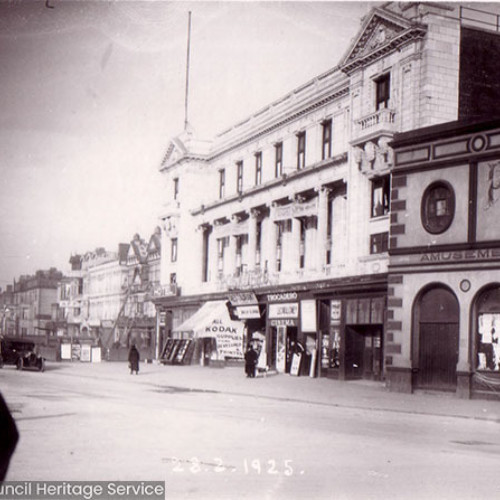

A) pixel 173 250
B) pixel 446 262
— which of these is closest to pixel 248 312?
pixel 173 250

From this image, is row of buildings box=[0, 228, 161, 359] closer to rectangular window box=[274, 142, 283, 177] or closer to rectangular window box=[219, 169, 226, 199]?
rectangular window box=[219, 169, 226, 199]

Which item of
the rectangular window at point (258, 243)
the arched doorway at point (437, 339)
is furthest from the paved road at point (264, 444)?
the rectangular window at point (258, 243)

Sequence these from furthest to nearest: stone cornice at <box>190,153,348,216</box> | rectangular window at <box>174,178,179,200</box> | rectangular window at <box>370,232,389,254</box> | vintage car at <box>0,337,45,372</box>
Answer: rectangular window at <box>174,178,179,200</box>, vintage car at <box>0,337,45,372</box>, stone cornice at <box>190,153,348,216</box>, rectangular window at <box>370,232,389,254</box>

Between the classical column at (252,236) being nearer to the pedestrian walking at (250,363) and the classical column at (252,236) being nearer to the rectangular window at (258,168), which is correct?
the rectangular window at (258,168)

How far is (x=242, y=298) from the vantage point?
40.9 metres

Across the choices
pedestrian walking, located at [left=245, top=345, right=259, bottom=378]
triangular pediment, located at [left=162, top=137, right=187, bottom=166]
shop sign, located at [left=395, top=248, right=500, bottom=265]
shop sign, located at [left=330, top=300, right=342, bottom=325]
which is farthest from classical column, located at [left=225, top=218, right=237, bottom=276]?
shop sign, located at [left=395, top=248, right=500, bottom=265]

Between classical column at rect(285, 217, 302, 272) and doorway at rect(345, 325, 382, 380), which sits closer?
doorway at rect(345, 325, 382, 380)

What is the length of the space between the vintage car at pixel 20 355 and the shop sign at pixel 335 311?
1354cm

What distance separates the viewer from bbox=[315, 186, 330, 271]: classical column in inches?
1369

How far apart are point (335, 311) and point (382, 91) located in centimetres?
869

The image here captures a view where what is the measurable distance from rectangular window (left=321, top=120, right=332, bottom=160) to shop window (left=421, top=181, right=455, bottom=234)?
10277 millimetres

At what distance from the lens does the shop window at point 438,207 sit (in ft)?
79.2

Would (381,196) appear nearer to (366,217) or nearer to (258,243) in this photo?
(366,217)

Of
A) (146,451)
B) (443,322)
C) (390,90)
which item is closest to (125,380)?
(443,322)
